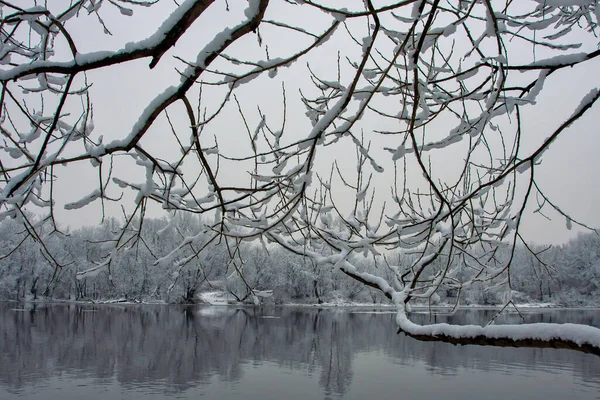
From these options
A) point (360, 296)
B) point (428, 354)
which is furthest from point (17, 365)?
point (360, 296)

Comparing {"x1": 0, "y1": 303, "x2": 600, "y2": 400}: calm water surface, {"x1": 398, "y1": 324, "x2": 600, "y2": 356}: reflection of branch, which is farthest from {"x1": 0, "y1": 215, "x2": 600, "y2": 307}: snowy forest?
{"x1": 398, "y1": 324, "x2": 600, "y2": 356}: reflection of branch

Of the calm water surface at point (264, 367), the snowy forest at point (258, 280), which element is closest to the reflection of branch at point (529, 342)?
the calm water surface at point (264, 367)

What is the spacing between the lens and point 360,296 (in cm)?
5531

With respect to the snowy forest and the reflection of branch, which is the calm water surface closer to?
the reflection of branch

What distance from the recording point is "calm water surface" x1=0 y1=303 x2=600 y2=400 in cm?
1344

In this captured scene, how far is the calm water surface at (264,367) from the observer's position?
13438mm

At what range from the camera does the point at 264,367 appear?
16.7 metres

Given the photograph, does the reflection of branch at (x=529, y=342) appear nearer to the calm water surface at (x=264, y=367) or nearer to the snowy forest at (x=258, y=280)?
the calm water surface at (x=264, y=367)

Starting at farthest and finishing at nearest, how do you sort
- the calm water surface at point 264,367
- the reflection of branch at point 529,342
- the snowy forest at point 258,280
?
the snowy forest at point 258,280 → the calm water surface at point 264,367 → the reflection of branch at point 529,342

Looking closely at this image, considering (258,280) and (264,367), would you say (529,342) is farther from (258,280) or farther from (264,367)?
(258,280)

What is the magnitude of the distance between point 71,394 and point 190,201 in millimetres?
12158

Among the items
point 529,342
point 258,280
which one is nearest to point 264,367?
point 529,342

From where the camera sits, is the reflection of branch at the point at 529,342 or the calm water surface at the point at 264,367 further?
the calm water surface at the point at 264,367

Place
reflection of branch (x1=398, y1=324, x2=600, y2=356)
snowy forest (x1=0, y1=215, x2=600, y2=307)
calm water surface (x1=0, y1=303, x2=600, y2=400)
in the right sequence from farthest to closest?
snowy forest (x1=0, y1=215, x2=600, y2=307)
calm water surface (x1=0, y1=303, x2=600, y2=400)
reflection of branch (x1=398, y1=324, x2=600, y2=356)
